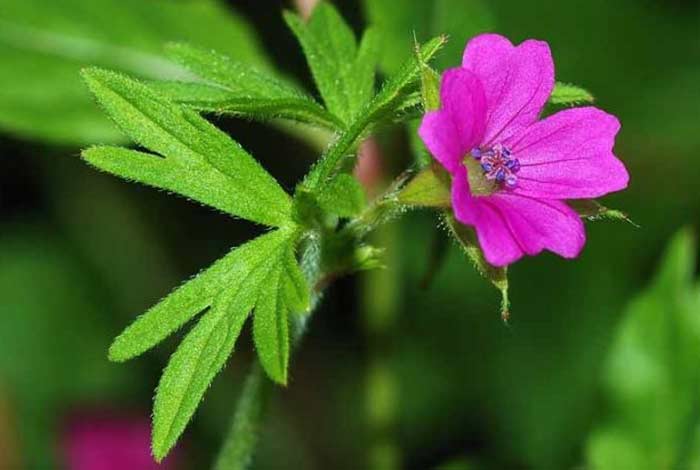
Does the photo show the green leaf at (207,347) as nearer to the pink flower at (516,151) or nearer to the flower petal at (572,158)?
the pink flower at (516,151)

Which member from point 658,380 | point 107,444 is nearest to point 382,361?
point 658,380

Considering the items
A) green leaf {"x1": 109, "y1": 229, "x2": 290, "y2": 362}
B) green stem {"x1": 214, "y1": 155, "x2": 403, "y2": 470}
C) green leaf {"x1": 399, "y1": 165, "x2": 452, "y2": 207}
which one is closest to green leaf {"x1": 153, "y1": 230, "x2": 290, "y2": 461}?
green leaf {"x1": 109, "y1": 229, "x2": 290, "y2": 362}

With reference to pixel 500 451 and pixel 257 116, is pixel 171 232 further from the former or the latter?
pixel 257 116

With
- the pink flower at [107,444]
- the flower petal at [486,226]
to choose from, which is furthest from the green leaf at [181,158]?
the pink flower at [107,444]

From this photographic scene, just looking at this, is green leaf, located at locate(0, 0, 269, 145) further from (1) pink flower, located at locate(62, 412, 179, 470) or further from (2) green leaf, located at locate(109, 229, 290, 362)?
(2) green leaf, located at locate(109, 229, 290, 362)

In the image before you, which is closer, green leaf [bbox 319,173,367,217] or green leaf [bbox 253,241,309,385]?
green leaf [bbox 253,241,309,385]
